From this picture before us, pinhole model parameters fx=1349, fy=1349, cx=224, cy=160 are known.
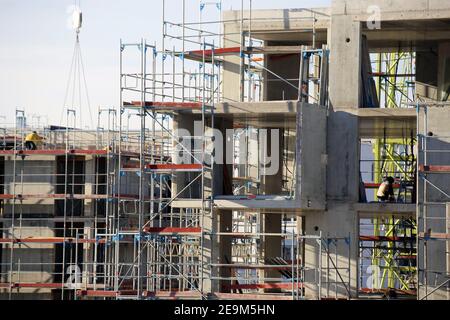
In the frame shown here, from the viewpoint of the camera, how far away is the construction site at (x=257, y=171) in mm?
35250

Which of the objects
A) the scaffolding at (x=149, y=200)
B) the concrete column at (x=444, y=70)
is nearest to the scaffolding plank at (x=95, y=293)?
the scaffolding at (x=149, y=200)

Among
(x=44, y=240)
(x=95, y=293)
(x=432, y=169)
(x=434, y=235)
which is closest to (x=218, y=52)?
(x=432, y=169)

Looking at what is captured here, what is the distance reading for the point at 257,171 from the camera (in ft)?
142

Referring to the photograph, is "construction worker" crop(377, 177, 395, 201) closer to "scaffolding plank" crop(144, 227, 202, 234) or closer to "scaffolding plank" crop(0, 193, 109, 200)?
"scaffolding plank" crop(144, 227, 202, 234)

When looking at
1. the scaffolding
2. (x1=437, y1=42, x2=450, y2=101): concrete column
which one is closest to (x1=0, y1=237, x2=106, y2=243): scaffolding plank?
the scaffolding

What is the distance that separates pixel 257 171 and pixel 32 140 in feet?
24.8

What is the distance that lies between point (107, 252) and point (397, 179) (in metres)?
10.7

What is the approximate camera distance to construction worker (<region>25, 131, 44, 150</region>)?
44344 millimetres

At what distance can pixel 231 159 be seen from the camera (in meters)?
38.7

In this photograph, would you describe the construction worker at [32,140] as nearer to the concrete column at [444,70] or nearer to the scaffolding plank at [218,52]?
the scaffolding plank at [218,52]

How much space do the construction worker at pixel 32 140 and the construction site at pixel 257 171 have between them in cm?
12

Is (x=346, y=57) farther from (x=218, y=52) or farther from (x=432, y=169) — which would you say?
(x=432, y=169)

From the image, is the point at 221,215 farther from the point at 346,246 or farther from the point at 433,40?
the point at 433,40

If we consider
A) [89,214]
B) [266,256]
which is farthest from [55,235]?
[266,256]
